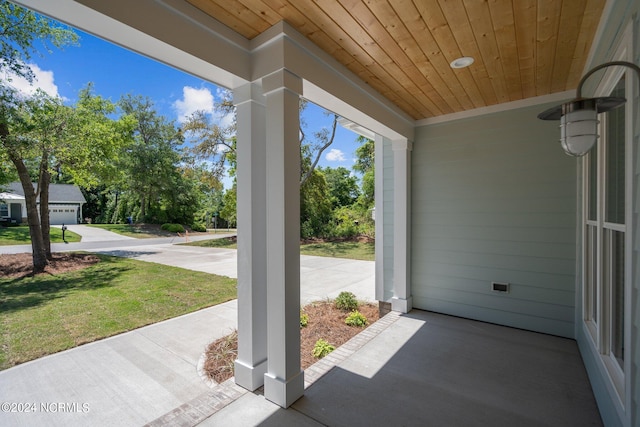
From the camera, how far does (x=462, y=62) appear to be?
247cm

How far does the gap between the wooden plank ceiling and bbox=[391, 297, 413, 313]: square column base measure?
279 centimetres

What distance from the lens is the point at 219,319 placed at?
430cm

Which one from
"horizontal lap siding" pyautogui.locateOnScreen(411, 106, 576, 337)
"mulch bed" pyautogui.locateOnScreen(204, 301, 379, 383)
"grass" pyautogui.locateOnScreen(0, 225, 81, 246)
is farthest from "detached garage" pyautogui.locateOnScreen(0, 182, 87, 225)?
"horizontal lap siding" pyautogui.locateOnScreen(411, 106, 576, 337)

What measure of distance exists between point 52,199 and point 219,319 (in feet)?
41.9

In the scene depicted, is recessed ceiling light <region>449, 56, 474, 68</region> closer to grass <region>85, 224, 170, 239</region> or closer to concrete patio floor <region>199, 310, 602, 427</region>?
concrete patio floor <region>199, 310, 602, 427</region>

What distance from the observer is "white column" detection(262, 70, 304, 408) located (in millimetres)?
2020

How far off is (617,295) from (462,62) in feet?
6.90

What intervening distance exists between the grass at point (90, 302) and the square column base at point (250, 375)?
2.58m

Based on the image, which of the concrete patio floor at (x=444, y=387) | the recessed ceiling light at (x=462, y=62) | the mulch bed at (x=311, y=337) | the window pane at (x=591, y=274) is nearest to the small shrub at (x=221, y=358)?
the mulch bed at (x=311, y=337)

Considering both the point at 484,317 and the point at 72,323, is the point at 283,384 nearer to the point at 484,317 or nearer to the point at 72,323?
the point at 484,317

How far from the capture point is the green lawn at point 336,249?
412 inches

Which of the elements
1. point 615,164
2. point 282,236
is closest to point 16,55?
point 282,236

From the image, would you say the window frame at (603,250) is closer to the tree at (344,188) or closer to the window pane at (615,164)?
the window pane at (615,164)

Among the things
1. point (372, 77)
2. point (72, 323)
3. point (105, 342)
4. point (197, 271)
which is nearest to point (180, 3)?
point (372, 77)
